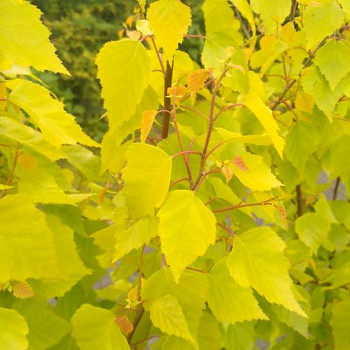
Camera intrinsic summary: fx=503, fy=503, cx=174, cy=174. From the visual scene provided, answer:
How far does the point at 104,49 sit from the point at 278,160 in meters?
0.59

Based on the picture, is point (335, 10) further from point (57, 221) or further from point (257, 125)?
point (57, 221)

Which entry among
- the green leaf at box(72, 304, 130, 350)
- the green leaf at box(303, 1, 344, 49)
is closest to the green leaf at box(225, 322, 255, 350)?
the green leaf at box(72, 304, 130, 350)

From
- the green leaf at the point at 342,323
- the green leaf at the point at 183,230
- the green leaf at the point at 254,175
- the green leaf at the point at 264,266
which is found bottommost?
the green leaf at the point at 342,323

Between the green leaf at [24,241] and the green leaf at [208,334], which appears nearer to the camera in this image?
the green leaf at [24,241]

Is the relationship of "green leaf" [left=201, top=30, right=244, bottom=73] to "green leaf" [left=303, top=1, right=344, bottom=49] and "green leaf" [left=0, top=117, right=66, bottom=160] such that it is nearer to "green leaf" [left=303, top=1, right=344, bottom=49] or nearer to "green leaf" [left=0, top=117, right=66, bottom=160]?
"green leaf" [left=303, top=1, right=344, bottom=49]

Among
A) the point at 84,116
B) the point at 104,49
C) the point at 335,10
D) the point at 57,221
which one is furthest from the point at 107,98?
the point at 84,116

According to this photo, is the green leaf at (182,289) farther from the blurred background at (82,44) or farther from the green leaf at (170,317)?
the blurred background at (82,44)

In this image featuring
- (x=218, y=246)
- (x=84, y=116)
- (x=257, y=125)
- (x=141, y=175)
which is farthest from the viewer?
(x=84, y=116)

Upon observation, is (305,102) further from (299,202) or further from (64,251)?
(64,251)

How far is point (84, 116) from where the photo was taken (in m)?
5.89

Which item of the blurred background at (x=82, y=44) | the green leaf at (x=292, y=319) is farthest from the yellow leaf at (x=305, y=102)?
the blurred background at (x=82, y=44)

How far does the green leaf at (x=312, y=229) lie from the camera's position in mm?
1289

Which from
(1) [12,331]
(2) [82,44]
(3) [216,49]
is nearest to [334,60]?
(3) [216,49]

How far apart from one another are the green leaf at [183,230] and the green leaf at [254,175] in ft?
0.24
